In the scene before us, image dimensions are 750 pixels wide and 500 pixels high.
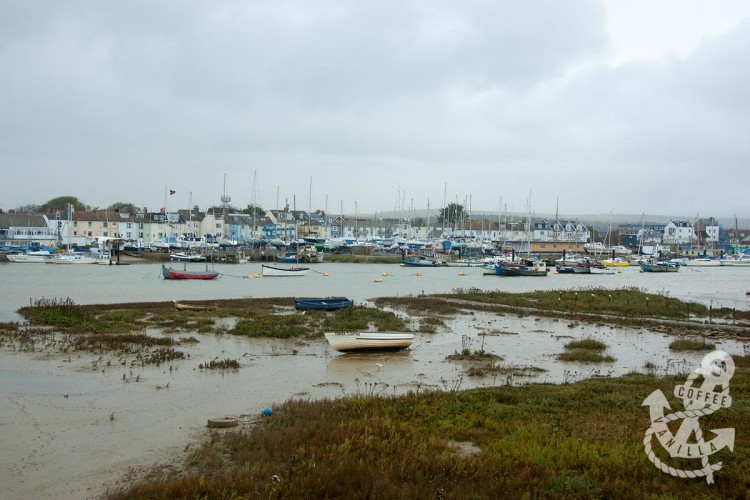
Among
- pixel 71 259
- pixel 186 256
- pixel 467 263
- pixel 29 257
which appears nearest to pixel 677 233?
pixel 467 263

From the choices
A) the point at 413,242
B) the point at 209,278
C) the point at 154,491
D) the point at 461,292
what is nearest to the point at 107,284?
the point at 209,278

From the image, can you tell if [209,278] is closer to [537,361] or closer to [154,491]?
[537,361]

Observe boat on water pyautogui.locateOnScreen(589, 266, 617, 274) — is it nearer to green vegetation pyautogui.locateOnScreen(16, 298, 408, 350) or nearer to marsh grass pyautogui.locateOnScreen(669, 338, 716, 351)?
green vegetation pyautogui.locateOnScreen(16, 298, 408, 350)

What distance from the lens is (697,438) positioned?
36.3 feet

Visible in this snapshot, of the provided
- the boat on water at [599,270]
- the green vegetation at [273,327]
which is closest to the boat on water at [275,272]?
the green vegetation at [273,327]

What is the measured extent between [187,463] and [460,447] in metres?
5.26

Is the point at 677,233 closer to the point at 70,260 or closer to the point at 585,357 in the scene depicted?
the point at 70,260

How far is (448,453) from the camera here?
434 inches

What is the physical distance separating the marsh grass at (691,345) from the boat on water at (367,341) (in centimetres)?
1204

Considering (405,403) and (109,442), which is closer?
(109,442)

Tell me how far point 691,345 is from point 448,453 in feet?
66.7

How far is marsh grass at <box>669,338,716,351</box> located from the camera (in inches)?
1051

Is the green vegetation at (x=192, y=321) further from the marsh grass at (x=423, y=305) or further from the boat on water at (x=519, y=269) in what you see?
the boat on water at (x=519, y=269)

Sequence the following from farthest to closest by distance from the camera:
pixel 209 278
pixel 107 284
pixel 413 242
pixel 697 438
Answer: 1. pixel 413 242
2. pixel 209 278
3. pixel 107 284
4. pixel 697 438
